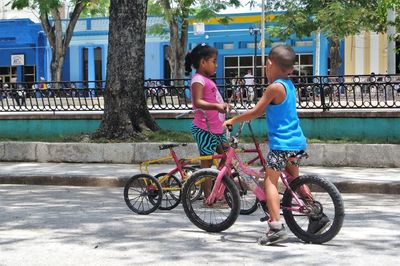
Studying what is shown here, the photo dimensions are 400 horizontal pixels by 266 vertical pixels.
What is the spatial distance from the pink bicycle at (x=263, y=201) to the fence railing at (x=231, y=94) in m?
5.86

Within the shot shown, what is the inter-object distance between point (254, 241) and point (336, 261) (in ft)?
3.08

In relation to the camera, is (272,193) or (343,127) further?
(343,127)

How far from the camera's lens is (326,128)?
1236 cm

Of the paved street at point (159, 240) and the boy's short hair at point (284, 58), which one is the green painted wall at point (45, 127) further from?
the boy's short hair at point (284, 58)

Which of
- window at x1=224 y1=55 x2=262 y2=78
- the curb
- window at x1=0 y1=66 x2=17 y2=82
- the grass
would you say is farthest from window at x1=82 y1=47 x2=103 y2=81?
the curb

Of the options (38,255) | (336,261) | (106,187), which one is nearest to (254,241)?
(336,261)

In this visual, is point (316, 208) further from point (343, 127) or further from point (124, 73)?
point (124, 73)

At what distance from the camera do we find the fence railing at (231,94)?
1212cm

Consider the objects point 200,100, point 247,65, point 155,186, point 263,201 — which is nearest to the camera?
point 263,201

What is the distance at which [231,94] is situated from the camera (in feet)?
42.4

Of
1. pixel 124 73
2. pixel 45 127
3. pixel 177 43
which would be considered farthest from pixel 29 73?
pixel 124 73

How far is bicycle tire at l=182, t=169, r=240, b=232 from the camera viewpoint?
6.01 meters

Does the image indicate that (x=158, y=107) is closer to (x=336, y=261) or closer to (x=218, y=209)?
(x=218, y=209)

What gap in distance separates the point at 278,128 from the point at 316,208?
2.48 feet
